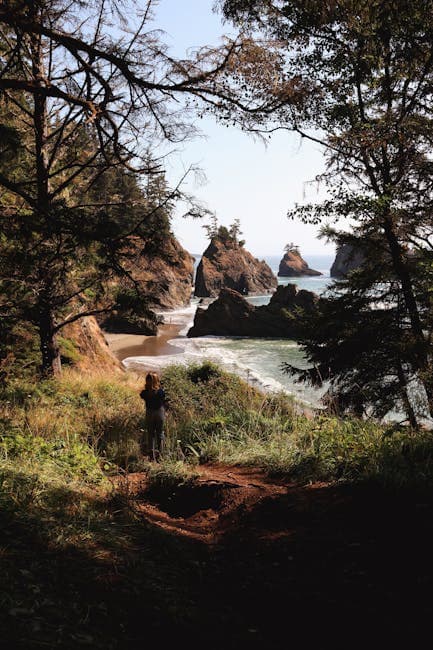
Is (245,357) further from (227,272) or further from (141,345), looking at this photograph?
(227,272)

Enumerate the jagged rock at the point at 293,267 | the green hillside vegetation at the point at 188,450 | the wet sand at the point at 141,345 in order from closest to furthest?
the green hillside vegetation at the point at 188,450 → the wet sand at the point at 141,345 → the jagged rock at the point at 293,267

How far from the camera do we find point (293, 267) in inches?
6437

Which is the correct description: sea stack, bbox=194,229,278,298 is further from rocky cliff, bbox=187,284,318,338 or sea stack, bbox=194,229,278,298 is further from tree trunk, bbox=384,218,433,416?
tree trunk, bbox=384,218,433,416

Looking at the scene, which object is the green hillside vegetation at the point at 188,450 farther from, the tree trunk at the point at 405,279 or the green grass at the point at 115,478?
the tree trunk at the point at 405,279

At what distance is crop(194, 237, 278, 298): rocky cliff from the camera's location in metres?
89.0

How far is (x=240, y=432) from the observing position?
6.82 metres

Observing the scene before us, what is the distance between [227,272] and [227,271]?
0.92 ft

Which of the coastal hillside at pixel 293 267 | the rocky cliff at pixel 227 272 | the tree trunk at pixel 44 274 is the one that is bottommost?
the tree trunk at pixel 44 274

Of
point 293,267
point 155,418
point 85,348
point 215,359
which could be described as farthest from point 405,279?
point 293,267

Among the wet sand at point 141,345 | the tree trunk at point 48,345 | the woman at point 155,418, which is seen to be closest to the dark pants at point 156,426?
the woman at point 155,418

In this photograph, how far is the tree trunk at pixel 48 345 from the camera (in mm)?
11680

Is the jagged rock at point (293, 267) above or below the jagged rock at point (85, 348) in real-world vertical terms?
above

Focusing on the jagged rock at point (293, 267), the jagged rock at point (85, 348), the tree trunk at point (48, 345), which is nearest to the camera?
the tree trunk at point (48, 345)

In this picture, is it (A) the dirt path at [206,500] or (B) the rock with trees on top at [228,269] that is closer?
(A) the dirt path at [206,500]
